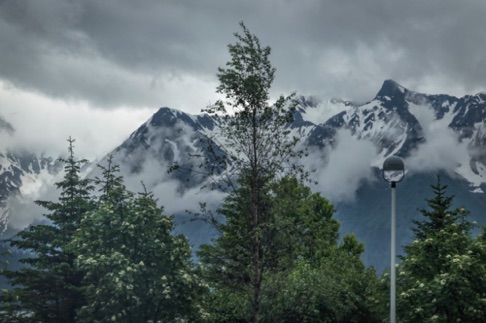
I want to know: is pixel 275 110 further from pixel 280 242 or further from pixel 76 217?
pixel 76 217

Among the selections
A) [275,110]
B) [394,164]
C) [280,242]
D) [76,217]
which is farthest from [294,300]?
[76,217]

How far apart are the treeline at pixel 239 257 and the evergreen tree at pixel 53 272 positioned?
8cm

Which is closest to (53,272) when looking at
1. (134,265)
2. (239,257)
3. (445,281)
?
(134,265)

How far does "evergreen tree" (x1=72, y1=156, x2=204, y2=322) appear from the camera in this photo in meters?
32.8

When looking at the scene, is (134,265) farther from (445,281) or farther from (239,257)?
(445,281)

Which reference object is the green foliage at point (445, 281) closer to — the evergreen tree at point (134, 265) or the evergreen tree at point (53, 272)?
the evergreen tree at point (134, 265)

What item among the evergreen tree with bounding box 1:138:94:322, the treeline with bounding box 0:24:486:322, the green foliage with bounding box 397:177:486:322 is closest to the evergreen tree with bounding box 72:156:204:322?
the treeline with bounding box 0:24:486:322

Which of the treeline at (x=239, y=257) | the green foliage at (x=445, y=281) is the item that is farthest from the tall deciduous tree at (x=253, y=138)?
the green foliage at (x=445, y=281)

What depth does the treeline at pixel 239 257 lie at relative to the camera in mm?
25547

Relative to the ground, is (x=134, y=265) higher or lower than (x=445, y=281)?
higher

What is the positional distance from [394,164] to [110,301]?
2057 centimetres

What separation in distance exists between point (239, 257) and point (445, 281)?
10768 millimetres

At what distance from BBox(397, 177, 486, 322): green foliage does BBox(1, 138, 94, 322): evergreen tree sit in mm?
20151

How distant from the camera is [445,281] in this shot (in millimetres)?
28594
